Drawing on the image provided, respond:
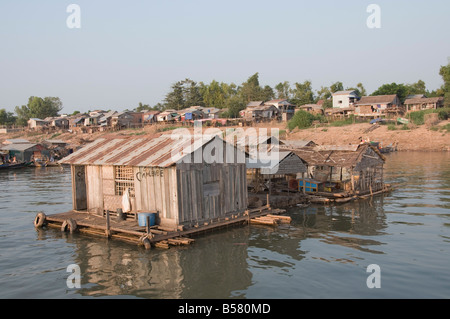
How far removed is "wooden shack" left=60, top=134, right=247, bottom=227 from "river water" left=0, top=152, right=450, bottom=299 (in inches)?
55.5

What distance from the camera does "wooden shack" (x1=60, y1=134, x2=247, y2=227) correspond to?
51.5 ft

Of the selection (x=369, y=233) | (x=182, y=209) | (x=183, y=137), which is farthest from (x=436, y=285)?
(x=183, y=137)

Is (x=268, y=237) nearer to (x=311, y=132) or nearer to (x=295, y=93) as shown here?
(x=311, y=132)

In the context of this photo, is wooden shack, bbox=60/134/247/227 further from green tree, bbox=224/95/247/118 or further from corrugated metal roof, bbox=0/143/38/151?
green tree, bbox=224/95/247/118

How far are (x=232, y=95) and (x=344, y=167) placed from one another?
76216 mm

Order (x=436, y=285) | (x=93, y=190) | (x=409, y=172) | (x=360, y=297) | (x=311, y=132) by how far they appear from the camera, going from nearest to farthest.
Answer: (x=360, y=297) < (x=436, y=285) < (x=93, y=190) < (x=409, y=172) < (x=311, y=132)

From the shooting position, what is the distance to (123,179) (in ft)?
57.3

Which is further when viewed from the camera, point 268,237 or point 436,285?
point 268,237

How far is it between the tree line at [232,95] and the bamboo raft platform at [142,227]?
5696cm

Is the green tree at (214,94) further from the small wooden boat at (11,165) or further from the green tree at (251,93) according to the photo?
the small wooden boat at (11,165)

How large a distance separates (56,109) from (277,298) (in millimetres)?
117628

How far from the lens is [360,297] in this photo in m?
11.0

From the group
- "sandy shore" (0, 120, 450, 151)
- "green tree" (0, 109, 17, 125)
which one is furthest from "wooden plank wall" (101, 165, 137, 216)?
"green tree" (0, 109, 17, 125)

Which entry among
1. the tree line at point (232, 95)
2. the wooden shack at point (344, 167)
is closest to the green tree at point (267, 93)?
the tree line at point (232, 95)
